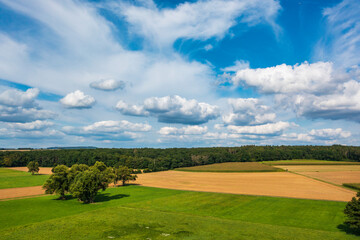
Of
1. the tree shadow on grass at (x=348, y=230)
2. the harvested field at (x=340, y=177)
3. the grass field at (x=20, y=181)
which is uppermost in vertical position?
the harvested field at (x=340, y=177)

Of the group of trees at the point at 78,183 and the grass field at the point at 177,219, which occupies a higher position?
the group of trees at the point at 78,183

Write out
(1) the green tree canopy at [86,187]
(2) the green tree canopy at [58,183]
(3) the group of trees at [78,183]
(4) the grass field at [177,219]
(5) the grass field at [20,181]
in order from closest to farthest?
(4) the grass field at [177,219] < (1) the green tree canopy at [86,187] < (3) the group of trees at [78,183] < (2) the green tree canopy at [58,183] < (5) the grass field at [20,181]

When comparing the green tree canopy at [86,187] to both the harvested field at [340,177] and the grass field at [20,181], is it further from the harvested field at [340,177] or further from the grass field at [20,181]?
the harvested field at [340,177]

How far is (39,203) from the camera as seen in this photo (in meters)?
67.0

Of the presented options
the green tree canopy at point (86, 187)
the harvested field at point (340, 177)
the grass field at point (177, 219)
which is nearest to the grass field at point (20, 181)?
the grass field at point (177, 219)

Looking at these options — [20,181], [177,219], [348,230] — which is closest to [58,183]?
[177,219]

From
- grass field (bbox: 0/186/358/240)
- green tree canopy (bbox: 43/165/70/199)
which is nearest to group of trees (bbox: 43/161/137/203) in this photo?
green tree canopy (bbox: 43/165/70/199)

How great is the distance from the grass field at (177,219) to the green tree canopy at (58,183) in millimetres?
4845

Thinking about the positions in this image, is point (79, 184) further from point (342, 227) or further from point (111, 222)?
point (342, 227)

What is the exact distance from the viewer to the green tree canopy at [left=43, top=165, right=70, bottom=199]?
73062mm

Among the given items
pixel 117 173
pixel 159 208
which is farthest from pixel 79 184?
pixel 117 173

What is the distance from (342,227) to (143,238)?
3750 centimetres

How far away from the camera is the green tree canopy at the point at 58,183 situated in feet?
240

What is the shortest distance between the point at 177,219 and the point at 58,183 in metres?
47.1
